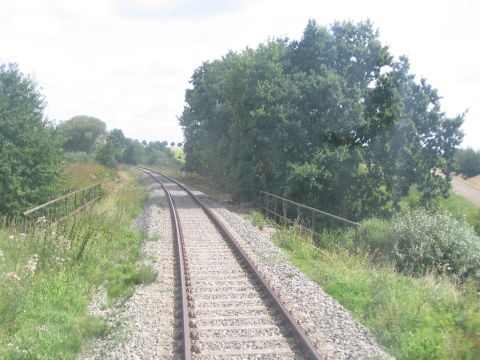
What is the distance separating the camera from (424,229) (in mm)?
14820

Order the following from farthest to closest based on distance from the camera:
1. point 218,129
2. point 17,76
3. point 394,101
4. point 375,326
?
point 218,129, point 394,101, point 17,76, point 375,326

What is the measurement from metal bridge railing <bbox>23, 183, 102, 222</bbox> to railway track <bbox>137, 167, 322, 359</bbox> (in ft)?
16.2

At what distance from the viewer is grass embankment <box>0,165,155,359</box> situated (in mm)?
7117

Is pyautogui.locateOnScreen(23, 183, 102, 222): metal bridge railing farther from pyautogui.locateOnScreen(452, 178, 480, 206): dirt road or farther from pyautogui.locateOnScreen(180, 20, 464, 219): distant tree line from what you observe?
pyautogui.locateOnScreen(452, 178, 480, 206): dirt road

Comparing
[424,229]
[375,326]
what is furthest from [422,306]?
[424,229]

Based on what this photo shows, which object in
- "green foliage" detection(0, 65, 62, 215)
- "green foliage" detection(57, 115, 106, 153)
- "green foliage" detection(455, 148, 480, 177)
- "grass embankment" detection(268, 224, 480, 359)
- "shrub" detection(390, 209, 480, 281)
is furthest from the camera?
"green foliage" detection(57, 115, 106, 153)

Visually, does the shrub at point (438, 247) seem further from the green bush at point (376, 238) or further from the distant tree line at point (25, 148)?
the distant tree line at point (25, 148)

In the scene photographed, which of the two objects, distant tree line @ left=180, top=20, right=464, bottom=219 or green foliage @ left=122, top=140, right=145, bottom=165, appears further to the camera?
green foliage @ left=122, top=140, right=145, bottom=165

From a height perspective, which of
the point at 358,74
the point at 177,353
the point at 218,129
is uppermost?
the point at 358,74

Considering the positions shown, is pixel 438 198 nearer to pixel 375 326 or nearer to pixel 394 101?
pixel 394 101

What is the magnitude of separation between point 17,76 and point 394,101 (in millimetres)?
19053

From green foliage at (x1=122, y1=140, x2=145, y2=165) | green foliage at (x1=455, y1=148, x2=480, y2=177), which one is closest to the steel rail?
green foliage at (x1=455, y1=148, x2=480, y2=177)

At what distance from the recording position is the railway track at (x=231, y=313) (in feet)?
22.9

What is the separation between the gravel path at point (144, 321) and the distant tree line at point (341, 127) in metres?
16.0
